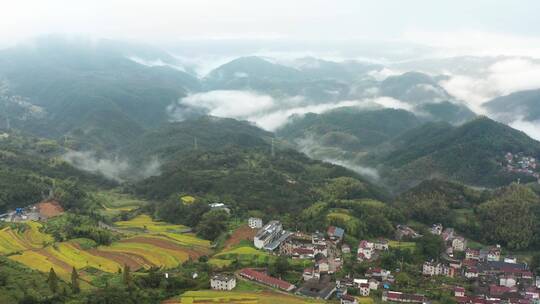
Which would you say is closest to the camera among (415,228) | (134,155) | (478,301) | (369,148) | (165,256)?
(478,301)

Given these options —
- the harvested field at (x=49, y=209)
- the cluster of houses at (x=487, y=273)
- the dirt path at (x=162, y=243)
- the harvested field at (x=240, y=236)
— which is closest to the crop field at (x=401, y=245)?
the cluster of houses at (x=487, y=273)

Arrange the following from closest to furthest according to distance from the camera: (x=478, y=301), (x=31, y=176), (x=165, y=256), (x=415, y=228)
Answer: (x=478, y=301) < (x=165, y=256) < (x=415, y=228) < (x=31, y=176)

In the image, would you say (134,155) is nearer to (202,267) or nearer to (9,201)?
(9,201)

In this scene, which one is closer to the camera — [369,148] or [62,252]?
[62,252]

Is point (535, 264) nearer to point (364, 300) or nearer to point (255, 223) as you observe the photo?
point (364, 300)

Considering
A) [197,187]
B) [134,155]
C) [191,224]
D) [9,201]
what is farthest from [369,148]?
[9,201]

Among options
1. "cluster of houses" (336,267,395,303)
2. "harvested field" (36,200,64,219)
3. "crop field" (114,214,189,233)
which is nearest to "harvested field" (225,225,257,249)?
"crop field" (114,214,189,233)

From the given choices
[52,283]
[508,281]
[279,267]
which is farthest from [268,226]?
[52,283]

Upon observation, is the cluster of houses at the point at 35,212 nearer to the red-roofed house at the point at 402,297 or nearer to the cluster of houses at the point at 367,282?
the cluster of houses at the point at 367,282
